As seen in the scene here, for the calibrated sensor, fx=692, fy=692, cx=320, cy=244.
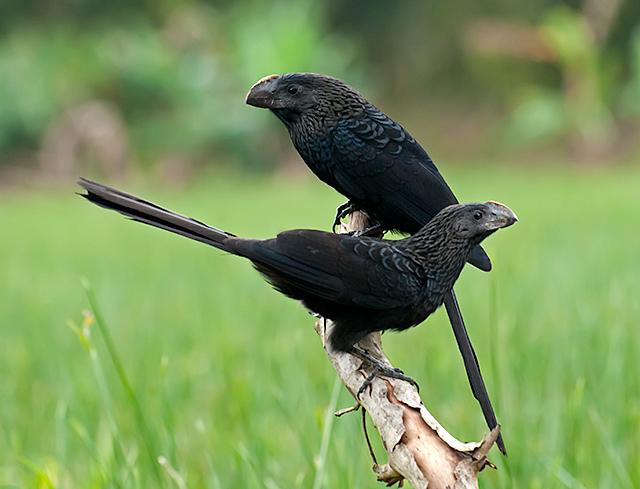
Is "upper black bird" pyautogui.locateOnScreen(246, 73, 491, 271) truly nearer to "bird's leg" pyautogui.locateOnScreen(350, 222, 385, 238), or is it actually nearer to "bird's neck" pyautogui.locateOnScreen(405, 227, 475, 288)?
"bird's leg" pyautogui.locateOnScreen(350, 222, 385, 238)

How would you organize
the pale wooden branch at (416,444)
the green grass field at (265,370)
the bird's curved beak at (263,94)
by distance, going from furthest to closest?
the green grass field at (265,370) < the bird's curved beak at (263,94) < the pale wooden branch at (416,444)

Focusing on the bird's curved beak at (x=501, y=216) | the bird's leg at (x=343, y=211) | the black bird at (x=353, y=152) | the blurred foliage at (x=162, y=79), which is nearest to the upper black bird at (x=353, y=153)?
the black bird at (x=353, y=152)

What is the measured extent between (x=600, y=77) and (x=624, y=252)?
9.62m

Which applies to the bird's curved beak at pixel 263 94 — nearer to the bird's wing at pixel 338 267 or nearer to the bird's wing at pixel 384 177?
the bird's wing at pixel 384 177

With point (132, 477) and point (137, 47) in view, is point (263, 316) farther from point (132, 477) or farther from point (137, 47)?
point (137, 47)

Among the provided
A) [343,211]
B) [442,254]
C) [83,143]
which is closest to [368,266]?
[442,254]

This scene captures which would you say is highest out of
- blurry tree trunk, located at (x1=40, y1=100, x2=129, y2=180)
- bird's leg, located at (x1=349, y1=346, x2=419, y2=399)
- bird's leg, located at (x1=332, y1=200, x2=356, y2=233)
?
blurry tree trunk, located at (x1=40, y1=100, x2=129, y2=180)

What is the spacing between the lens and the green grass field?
1.92 m

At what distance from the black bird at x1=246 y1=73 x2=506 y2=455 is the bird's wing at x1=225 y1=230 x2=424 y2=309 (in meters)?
0.21

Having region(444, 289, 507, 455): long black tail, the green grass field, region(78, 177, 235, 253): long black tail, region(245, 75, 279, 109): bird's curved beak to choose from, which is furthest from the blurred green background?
region(245, 75, 279, 109): bird's curved beak

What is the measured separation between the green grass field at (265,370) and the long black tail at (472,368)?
13cm

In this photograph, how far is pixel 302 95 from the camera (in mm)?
1266

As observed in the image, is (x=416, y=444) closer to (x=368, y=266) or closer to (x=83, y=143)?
(x=368, y=266)

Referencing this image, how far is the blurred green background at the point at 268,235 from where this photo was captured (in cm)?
217
